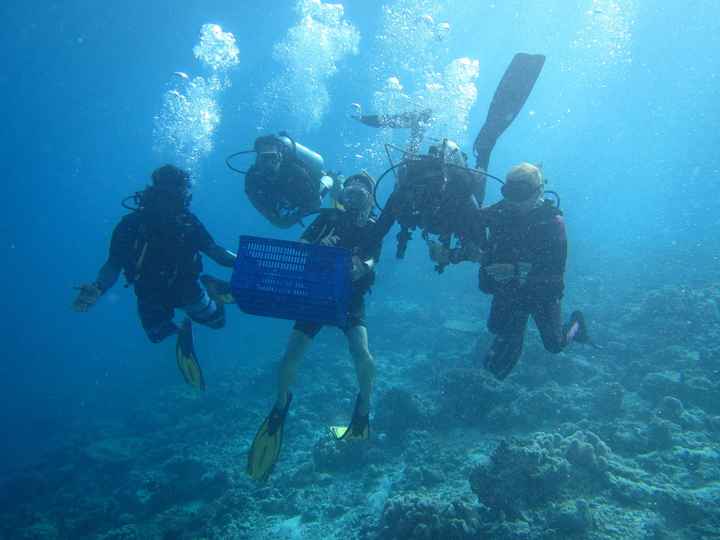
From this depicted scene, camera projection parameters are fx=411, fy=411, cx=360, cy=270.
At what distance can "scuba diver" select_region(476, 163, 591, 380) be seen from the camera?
4.71 m

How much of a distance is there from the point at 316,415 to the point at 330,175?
7.03m

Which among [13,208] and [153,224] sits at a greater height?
[13,208]

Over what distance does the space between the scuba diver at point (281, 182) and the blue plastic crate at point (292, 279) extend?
10.8 feet

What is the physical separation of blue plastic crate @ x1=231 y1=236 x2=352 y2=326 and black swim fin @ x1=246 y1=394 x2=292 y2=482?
1.77m

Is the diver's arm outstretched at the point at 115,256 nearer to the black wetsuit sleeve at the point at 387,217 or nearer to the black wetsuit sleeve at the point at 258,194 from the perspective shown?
the black wetsuit sleeve at the point at 258,194

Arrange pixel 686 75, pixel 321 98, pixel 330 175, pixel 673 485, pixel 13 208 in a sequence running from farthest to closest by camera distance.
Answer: pixel 13 208 < pixel 686 75 < pixel 321 98 < pixel 330 175 < pixel 673 485

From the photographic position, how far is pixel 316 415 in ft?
39.5

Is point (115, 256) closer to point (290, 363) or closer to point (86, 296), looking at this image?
point (86, 296)

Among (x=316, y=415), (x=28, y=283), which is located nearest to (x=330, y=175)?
(x=316, y=415)

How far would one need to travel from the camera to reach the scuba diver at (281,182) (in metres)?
7.32

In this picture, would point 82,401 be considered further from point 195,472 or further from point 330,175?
point 330,175

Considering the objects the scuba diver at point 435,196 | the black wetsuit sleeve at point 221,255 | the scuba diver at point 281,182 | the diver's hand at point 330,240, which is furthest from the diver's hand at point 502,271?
the scuba diver at point 281,182

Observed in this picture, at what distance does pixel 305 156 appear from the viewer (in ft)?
26.4

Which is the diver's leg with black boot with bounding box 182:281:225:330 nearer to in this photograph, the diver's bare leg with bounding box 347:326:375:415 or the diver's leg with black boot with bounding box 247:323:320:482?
the diver's leg with black boot with bounding box 247:323:320:482
